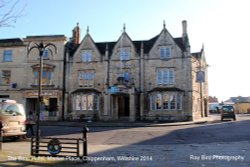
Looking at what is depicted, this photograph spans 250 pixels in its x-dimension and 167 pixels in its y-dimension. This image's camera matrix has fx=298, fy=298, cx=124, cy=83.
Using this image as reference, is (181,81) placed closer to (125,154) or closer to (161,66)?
(161,66)

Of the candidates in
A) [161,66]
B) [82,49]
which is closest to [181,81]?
[161,66]

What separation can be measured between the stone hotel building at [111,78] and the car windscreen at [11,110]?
1845cm

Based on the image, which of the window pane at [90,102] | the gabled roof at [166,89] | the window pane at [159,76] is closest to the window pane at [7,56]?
the window pane at [90,102]

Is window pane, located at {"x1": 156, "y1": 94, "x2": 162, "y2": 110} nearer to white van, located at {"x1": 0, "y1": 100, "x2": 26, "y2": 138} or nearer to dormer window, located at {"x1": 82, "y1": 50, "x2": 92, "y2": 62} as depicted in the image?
dormer window, located at {"x1": 82, "y1": 50, "x2": 92, "y2": 62}

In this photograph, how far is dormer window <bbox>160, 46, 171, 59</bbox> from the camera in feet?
122

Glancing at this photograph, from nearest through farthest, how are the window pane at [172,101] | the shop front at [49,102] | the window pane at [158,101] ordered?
the window pane at [172,101]
the window pane at [158,101]
the shop front at [49,102]

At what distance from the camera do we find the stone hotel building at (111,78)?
1425 inches

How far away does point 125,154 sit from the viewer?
12.7 m

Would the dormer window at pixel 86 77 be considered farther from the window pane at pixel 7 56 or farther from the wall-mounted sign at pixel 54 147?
the wall-mounted sign at pixel 54 147

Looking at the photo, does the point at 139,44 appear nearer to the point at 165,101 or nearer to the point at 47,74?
the point at 165,101

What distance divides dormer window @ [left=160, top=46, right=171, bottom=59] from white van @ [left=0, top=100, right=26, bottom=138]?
75.0ft

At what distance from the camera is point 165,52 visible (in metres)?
37.3

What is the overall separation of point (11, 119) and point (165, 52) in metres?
24.2

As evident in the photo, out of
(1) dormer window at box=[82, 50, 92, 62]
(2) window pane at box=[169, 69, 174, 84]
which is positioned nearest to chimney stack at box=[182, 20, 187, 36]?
(2) window pane at box=[169, 69, 174, 84]
